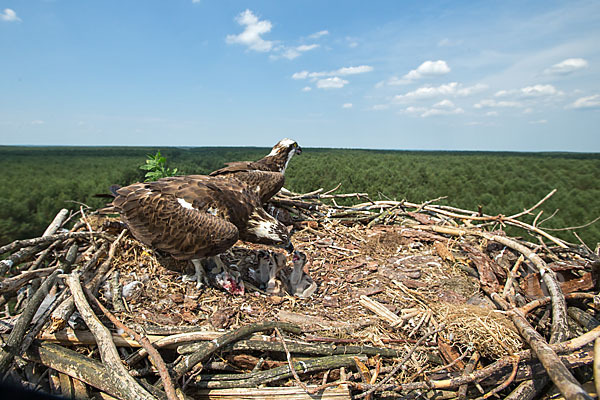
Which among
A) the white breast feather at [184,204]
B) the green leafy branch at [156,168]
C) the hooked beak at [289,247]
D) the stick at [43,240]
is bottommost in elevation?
the hooked beak at [289,247]

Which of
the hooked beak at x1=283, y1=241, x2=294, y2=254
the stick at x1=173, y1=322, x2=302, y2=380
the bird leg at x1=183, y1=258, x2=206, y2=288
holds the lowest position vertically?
the stick at x1=173, y1=322, x2=302, y2=380

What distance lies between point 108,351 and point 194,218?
5.10 ft

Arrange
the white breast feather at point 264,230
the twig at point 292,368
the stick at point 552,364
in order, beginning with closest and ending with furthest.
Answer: the stick at point 552,364
the twig at point 292,368
the white breast feather at point 264,230

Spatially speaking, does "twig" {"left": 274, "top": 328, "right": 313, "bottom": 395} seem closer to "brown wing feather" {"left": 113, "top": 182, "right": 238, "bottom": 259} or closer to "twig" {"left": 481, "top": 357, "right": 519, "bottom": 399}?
"brown wing feather" {"left": 113, "top": 182, "right": 238, "bottom": 259}

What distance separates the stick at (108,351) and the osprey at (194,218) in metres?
0.97

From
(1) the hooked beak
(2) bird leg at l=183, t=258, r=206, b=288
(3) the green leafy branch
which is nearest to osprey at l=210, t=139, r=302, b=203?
(3) the green leafy branch

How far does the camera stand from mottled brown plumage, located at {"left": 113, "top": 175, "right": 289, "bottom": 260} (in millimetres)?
3496

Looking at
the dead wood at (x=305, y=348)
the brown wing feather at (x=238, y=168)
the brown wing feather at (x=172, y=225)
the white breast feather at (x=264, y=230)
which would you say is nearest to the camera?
the dead wood at (x=305, y=348)

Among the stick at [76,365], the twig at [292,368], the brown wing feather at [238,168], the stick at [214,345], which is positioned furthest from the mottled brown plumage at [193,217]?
the brown wing feather at [238,168]

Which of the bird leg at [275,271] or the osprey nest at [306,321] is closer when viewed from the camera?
the osprey nest at [306,321]

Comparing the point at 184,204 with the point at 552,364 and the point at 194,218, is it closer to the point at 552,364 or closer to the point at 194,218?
the point at 194,218

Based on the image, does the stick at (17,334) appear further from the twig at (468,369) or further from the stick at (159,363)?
the twig at (468,369)

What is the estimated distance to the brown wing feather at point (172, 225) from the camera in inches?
137

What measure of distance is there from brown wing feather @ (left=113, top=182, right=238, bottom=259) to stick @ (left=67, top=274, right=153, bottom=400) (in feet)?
3.06
